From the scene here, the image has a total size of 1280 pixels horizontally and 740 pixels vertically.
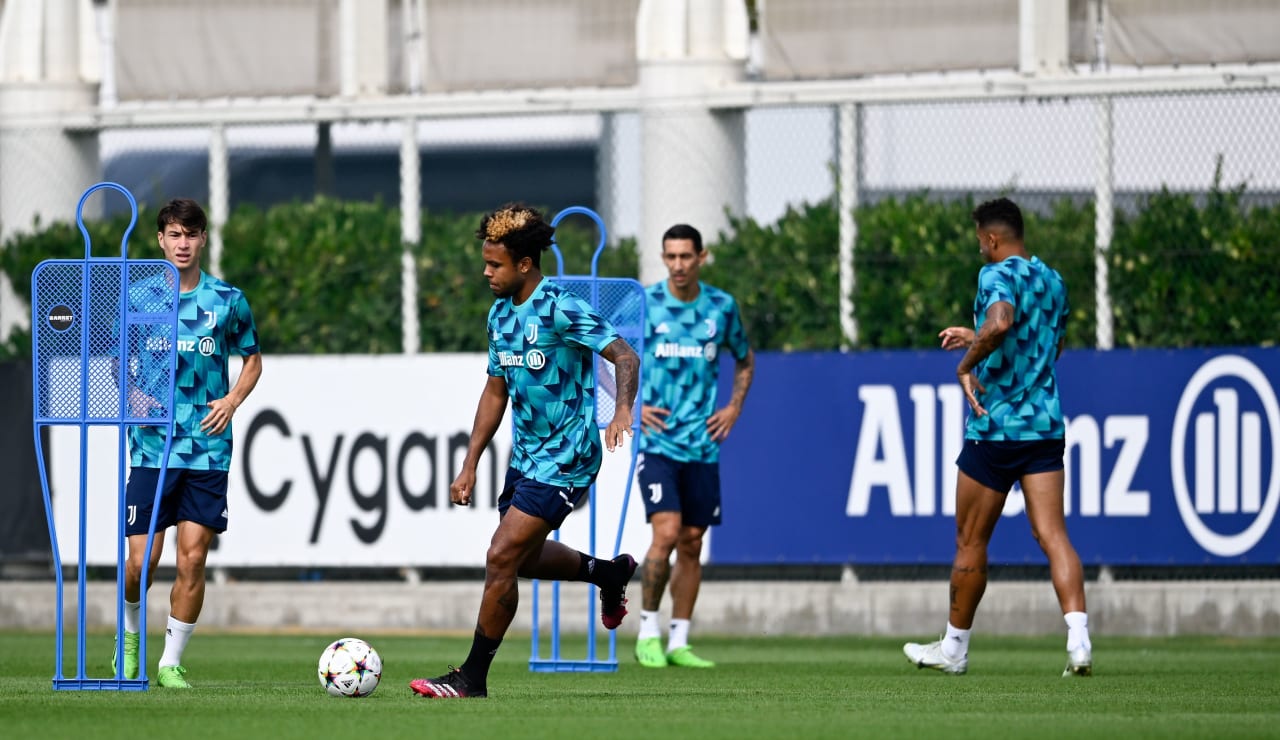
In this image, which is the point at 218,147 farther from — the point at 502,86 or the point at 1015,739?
the point at 1015,739

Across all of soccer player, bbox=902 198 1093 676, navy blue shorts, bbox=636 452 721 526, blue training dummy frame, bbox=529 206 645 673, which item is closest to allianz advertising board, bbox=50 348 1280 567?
navy blue shorts, bbox=636 452 721 526

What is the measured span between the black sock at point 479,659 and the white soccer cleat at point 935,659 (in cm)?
302

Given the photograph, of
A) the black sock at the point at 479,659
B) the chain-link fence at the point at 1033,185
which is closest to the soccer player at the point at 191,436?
the black sock at the point at 479,659

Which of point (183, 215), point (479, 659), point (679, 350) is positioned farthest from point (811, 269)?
point (479, 659)

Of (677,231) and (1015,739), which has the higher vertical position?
(677,231)

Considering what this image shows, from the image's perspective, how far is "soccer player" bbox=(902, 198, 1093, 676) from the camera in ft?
35.8

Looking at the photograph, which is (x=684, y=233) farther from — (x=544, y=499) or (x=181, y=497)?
(x=544, y=499)

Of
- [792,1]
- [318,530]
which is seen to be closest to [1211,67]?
[792,1]

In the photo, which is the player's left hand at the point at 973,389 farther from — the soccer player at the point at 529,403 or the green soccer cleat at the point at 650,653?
the green soccer cleat at the point at 650,653

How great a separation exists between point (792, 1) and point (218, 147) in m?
4.76

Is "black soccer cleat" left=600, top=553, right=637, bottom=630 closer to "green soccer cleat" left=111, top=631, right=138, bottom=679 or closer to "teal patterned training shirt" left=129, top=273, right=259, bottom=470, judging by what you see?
"teal patterned training shirt" left=129, top=273, right=259, bottom=470

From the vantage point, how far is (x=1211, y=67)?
15766 millimetres

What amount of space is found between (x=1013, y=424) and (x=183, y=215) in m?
4.21

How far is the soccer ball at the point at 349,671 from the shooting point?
9.17m
